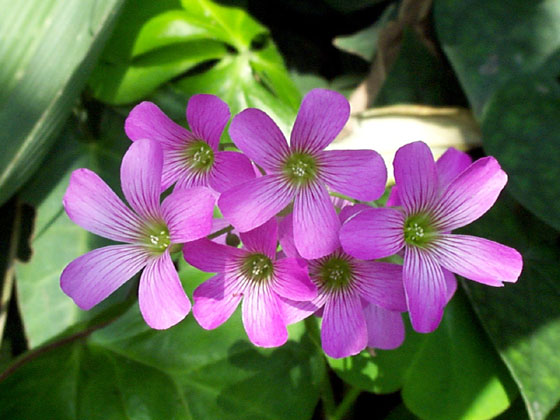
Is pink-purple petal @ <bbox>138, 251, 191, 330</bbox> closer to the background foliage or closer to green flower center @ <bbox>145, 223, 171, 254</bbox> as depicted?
green flower center @ <bbox>145, 223, 171, 254</bbox>

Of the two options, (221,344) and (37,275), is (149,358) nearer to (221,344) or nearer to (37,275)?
(221,344)

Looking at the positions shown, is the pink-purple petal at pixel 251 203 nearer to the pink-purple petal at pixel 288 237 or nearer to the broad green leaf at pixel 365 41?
the pink-purple petal at pixel 288 237

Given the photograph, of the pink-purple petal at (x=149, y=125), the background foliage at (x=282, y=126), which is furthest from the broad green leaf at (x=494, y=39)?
the pink-purple petal at (x=149, y=125)

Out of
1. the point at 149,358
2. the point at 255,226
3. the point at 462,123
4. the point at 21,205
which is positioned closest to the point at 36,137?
the point at 21,205

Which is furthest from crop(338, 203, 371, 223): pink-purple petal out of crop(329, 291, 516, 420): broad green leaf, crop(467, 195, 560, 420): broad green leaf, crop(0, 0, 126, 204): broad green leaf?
crop(0, 0, 126, 204): broad green leaf

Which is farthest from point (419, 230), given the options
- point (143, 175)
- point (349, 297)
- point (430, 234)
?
point (143, 175)

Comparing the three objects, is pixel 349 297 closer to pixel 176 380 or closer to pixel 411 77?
pixel 176 380
